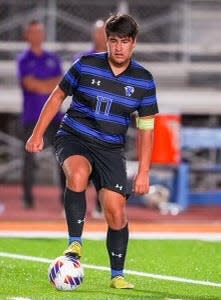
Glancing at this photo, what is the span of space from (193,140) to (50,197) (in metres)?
2.07

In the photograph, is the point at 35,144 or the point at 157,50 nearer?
the point at 35,144

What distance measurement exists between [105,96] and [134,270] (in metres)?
1.83

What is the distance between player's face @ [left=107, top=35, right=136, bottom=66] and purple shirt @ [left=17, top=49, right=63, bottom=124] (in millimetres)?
5622

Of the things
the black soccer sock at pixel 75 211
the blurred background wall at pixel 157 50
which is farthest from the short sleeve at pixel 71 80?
the blurred background wall at pixel 157 50

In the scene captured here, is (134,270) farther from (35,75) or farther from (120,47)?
(35,75)

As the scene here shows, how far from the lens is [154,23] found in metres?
16.7

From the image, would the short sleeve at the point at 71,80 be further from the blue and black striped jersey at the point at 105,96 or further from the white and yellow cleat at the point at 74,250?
the white and yellow cleat at the point at 74,250

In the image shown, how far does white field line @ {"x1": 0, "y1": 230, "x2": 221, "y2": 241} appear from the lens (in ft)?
38.8

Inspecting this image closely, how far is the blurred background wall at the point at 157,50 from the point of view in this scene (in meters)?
16.5

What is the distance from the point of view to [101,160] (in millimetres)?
8211

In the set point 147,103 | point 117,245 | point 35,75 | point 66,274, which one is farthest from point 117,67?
point 35,75

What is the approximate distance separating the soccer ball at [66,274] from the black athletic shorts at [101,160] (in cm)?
61

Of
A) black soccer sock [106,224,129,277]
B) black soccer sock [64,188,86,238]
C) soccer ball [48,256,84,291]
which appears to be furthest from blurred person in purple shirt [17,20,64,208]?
soccer ball [48,256,84,291]

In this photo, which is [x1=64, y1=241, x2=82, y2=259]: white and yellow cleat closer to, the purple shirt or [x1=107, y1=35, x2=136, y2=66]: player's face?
[x1=107, y1=35, x2=136, y2=66]: player's face
